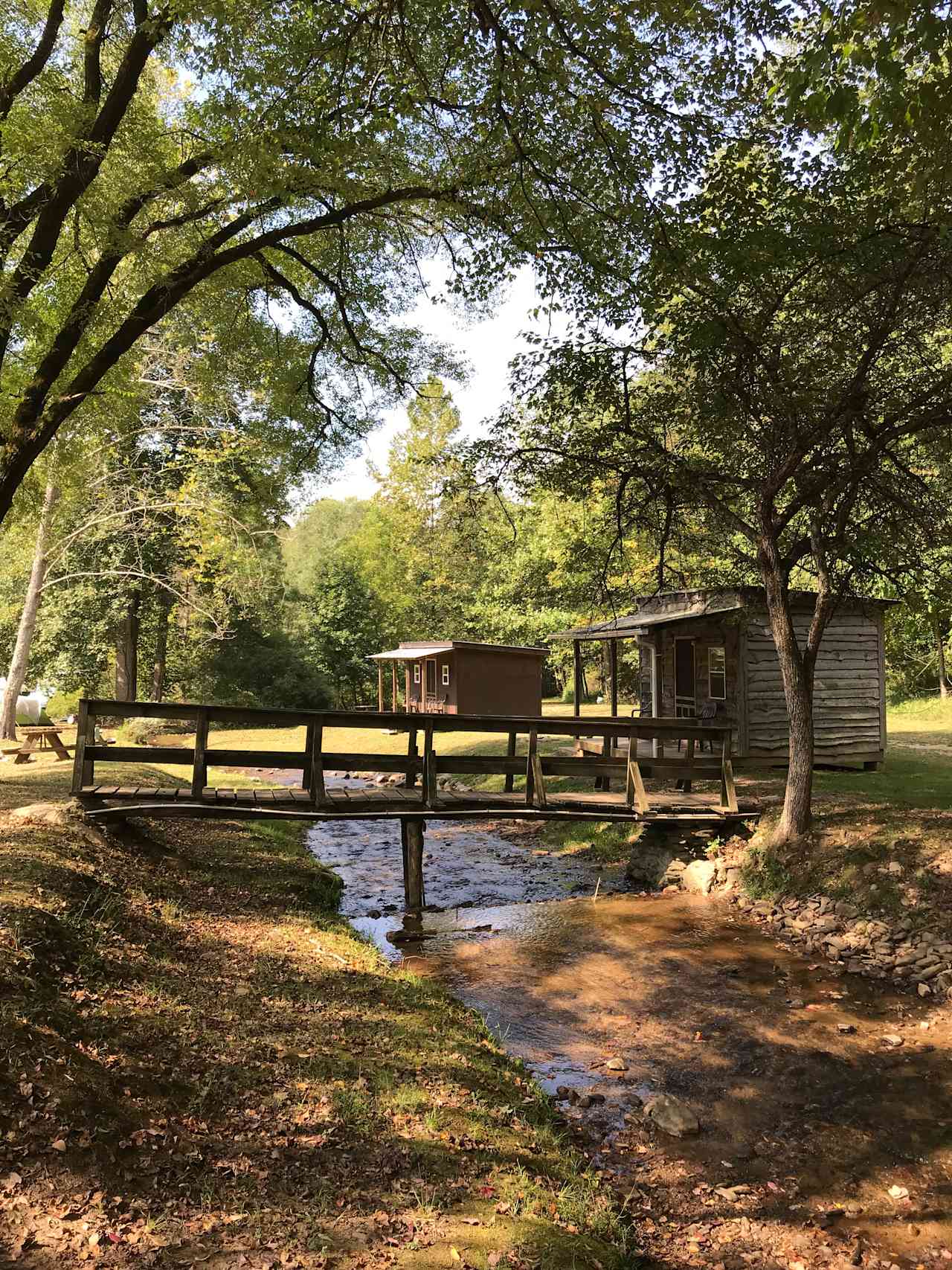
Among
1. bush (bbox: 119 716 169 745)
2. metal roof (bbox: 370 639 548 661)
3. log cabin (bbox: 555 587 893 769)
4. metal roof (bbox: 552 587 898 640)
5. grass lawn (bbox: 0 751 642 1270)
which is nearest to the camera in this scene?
grass lawn (bbox: 0 751 642 1270)

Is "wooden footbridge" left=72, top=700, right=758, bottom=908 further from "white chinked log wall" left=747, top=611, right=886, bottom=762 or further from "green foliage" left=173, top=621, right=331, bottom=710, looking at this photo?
"green foliage" left=173, top=621, right=331, bottom=710

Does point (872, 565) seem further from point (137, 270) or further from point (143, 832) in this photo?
point (137, 270)

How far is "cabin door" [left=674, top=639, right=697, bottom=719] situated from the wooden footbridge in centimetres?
780

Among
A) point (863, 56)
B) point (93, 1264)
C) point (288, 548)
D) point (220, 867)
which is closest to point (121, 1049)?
point (93, 1264)

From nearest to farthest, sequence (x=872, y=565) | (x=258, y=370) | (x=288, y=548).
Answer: (x=872, y=565) → (x=258, y=370) → (x=288, y=548)

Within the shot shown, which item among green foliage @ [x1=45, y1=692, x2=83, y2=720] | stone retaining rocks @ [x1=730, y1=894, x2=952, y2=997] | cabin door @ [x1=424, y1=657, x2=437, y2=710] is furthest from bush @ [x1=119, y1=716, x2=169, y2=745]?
stone retaining rocks @ [x1=730, y1=894, x2=952, y2=997]

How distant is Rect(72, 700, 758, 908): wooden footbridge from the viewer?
10.2 meters

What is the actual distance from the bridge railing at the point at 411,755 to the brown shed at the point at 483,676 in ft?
53.5

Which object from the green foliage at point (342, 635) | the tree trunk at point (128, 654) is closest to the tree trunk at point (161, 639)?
the tree trunk at point (128, 654)

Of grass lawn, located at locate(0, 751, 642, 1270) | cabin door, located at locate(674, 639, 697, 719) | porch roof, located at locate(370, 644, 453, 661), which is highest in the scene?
porch roof, located at locate(370, 644, 453, 661)

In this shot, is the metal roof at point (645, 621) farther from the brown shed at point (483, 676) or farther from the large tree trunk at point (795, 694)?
the brown shed at point (483, 676)

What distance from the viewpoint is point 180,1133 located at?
441cm

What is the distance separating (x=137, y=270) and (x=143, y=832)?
833 centimetres

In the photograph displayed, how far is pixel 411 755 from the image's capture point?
12062 mm
